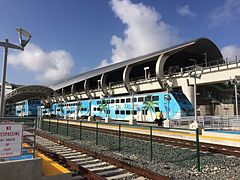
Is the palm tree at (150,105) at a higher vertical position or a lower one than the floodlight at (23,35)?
lower

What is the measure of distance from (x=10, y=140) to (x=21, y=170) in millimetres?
839

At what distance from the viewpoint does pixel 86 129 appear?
1933cm

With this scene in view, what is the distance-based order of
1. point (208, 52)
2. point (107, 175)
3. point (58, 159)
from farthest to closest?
point (208, 52) < point (58, 159) < point (107, 175)

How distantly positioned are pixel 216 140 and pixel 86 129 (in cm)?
1118

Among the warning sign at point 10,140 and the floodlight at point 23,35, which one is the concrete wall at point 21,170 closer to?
the warning sign at point 10,140

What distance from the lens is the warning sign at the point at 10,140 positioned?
16.3 ft

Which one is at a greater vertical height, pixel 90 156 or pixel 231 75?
pixel 231 75

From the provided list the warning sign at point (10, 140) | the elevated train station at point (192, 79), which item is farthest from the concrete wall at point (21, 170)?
the elevated train station at point (192, 79)

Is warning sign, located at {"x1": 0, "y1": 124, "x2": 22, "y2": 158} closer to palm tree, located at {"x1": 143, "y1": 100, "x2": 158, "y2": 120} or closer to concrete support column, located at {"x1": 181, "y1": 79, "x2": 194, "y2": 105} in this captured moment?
palm tree, located at {"x1": 143, "y1": 100, "x2": 158, "y2": 120}

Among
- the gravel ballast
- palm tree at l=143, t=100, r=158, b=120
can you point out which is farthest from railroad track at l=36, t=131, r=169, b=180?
palm tree at l=143, t=100, r=158, b=120

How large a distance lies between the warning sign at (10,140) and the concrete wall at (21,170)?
1.54 ft

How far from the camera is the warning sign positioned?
16.3 feet

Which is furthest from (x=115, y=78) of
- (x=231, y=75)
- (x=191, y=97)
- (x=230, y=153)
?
(x=230, y=153)

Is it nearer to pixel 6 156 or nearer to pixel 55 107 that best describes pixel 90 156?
pixel 6 156
